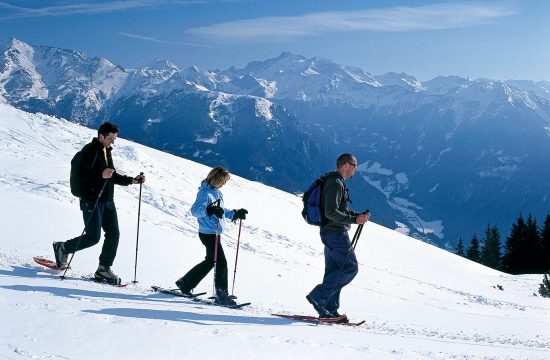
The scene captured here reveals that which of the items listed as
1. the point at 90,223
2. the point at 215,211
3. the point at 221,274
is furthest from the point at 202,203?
the point at 90,223

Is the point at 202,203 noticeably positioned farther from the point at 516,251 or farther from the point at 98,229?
the point at 516,251

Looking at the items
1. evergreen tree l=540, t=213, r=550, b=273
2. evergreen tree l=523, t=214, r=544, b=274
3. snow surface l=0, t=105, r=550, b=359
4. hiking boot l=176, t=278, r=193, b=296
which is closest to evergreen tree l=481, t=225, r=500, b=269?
evergreen tree l=540, t=213, r=550, b=273

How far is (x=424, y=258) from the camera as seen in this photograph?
28.1 metres

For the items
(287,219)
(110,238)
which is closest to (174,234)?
(110,238)

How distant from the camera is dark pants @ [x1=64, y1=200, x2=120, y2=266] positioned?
898 centimetres

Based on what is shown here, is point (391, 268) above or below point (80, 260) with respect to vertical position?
above

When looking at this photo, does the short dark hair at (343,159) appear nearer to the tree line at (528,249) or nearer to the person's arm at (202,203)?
the person's arm at (202,203)

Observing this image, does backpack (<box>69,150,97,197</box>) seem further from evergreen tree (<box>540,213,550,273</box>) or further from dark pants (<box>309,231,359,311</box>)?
evergreen tree (<box>540,213,550,273</box>)

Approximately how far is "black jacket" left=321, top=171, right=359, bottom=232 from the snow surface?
165cm

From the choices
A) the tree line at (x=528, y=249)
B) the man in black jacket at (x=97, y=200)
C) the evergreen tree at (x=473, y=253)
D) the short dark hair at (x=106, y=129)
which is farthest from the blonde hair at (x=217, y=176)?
the evergreen tree at (x=473, y=253)

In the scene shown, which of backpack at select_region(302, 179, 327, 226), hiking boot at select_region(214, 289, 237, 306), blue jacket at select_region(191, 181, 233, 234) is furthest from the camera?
hiking boot at select_region(214, 289, 237, 306)

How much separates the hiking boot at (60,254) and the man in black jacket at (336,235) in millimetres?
4419

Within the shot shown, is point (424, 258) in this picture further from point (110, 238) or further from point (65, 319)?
point (65, 319)

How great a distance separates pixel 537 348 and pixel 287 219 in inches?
693
